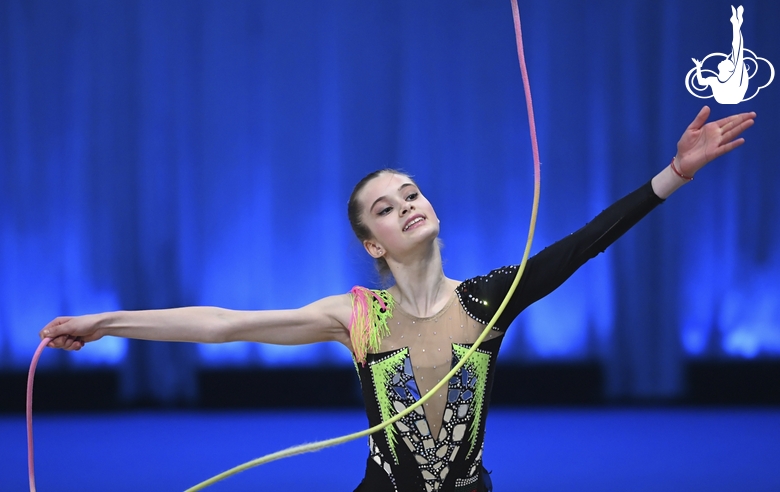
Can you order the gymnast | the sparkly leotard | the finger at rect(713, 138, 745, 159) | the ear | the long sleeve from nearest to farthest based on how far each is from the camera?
the finger at rect(713, 138, 745, 159), the long sleeve, the sparkly leotard, the ear, the gymnast

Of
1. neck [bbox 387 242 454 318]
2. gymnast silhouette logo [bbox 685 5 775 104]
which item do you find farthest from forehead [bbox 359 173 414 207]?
gymnast silhouette logo [bbox 685 5 775 104]

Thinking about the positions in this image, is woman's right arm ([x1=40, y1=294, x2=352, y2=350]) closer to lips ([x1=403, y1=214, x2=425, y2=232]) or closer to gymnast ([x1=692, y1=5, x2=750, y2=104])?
lips ([x1=403, y1=214, x2=425, y2=232])

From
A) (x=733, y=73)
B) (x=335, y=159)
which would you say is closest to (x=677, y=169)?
(x=335, y=159)

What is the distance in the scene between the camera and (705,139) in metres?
1.57

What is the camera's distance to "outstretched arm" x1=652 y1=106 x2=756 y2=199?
1.54 meters

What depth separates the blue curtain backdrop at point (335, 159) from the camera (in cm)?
446

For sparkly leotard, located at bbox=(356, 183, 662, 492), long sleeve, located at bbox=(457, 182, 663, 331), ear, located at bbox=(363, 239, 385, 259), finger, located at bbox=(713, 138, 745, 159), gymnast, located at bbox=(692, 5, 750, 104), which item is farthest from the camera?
gymnast, located at bbox=(692, 5, 750, 104)

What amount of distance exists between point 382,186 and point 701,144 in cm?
68

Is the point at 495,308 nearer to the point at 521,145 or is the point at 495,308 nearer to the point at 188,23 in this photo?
the point at 521,145

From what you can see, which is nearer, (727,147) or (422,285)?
(727,147)

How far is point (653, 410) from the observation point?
430 cm

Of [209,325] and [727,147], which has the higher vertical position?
[727,147]

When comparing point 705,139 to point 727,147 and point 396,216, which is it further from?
point 396,216

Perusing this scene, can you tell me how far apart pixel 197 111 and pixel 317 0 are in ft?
3.04
